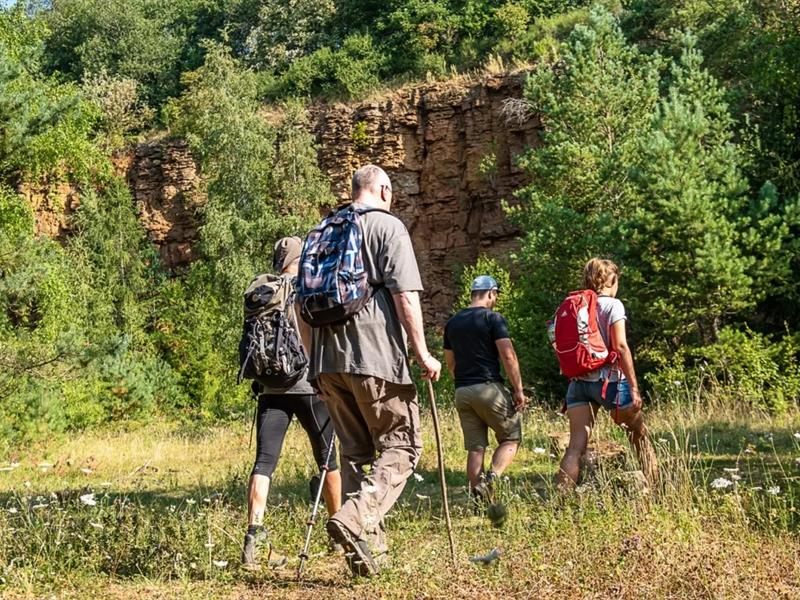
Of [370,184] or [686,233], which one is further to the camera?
[686,233]

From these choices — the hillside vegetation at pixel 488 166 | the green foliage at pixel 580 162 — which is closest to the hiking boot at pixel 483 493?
the hillside vegetation at pixel 488 166

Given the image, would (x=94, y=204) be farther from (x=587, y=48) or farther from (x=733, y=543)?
(x=733, y=543)

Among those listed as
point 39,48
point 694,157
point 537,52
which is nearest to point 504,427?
point 694,157

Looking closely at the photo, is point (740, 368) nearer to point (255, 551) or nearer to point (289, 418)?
point (289, 418)

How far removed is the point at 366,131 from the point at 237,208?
7359mm

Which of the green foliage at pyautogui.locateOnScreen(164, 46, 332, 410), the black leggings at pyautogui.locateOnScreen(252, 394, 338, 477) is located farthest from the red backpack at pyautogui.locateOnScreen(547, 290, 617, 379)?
the green foliage at pyautogui.locateOnScreen(164, 46, 332, 410)

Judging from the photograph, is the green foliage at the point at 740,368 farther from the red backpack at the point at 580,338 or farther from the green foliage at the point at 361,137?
the green foliage at the point at 361,137

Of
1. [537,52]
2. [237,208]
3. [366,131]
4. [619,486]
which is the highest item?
[537,52]

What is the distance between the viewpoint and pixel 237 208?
1024 inches

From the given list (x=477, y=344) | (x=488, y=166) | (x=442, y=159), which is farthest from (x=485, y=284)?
(x=442, y=159)

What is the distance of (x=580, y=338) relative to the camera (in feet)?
19.7

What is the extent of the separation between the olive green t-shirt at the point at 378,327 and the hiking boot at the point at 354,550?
749 mm

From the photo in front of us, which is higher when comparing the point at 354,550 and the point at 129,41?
the point at 129,41

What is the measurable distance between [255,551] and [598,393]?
2401 millimetres
